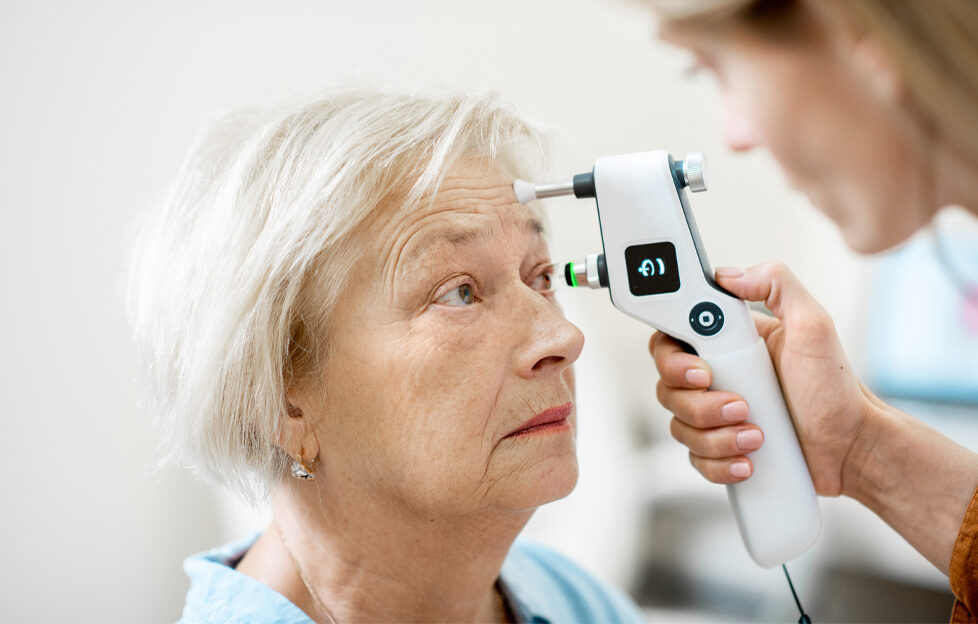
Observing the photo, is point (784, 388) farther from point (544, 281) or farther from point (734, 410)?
point (544, 281)

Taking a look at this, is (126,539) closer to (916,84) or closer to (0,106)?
(0,106)

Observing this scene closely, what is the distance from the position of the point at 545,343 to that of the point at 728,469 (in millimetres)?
303

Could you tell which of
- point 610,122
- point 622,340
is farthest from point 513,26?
point 622,340

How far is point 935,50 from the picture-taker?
567 millimetres

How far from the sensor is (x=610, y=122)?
2.67 metres

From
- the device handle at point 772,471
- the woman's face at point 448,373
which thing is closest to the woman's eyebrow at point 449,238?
the woman's face at point 448,373

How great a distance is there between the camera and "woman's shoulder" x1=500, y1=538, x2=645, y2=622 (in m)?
1.38

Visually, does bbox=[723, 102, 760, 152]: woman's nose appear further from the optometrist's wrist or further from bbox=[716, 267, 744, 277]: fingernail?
the optometrist's wrist

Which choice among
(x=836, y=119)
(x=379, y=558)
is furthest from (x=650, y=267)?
(x=379, y=558)

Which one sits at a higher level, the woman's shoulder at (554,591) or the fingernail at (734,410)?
the fingernail at (734,410)

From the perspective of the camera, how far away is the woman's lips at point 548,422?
109 cm

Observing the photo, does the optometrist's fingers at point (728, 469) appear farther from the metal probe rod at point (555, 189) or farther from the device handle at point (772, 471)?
the metal probe rod at point (555, 189)

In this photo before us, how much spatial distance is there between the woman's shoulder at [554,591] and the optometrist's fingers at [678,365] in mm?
461

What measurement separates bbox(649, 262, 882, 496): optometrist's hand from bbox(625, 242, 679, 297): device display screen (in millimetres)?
75
